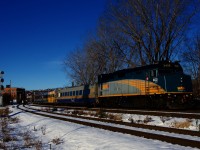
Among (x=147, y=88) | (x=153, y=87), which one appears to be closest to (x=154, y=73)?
(x=153, y=87)

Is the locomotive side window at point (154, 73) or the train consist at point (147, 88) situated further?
the locomotive side window at point (154, 73)

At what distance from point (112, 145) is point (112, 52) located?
31.4 metres

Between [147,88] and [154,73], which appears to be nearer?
[154,73]

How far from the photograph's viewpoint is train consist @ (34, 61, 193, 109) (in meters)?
18.7

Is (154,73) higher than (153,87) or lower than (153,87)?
higher

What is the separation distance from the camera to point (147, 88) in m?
20.7

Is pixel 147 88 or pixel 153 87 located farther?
pixel 147 88

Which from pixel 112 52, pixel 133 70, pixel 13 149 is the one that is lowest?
pixel 13 149

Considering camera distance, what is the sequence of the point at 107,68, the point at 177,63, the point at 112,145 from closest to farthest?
the point at 112,145 < the point at 177,63 < the point at 107,68

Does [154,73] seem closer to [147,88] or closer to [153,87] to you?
[153,87]

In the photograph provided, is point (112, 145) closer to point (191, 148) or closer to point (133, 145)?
point (133, 145)

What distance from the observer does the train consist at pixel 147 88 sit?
18.7 meters

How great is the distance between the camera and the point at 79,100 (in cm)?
3603

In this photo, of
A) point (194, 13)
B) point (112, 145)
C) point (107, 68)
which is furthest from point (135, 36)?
point (112, 145)
